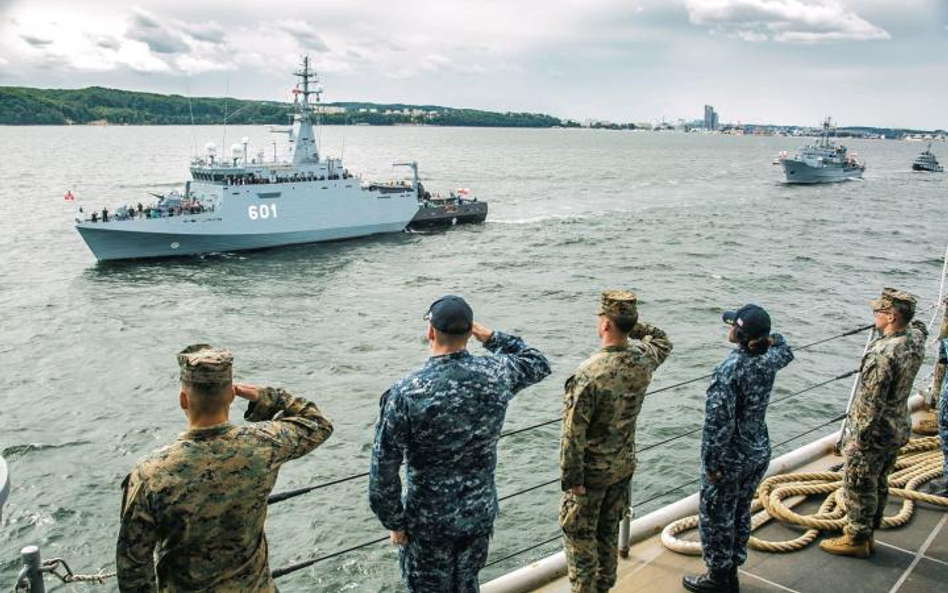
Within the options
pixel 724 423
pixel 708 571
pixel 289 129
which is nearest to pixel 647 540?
pixel 708 571

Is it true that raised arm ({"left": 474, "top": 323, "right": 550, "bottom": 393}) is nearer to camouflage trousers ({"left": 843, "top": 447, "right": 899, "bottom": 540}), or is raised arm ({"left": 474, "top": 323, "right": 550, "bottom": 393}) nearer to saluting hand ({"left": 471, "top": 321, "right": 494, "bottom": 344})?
saluting hand ({"left": 471, "top": 321, "right": 494, "bottom": 344})

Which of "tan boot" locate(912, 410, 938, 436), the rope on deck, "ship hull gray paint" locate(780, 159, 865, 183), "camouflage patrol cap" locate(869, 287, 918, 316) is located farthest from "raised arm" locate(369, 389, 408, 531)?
"ship hull gray paint" locate(780, 159, 865, 183)

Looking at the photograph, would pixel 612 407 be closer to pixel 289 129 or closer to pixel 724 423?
pixel 724 423

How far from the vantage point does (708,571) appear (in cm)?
467

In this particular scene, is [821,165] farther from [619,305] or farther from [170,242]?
[619,305]

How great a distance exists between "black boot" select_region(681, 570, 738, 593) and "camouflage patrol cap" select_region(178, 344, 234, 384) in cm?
323

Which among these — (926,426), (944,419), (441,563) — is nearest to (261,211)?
(926,426)

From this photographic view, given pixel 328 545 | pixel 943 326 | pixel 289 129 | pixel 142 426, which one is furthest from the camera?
pixel 289 129

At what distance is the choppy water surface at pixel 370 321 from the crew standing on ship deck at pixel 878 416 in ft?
21.4

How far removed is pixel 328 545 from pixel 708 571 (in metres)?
8.48

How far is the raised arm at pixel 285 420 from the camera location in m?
3.07

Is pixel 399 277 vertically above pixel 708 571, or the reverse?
pixel 708 571

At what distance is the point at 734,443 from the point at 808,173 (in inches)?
3203

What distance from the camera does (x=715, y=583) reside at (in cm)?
464
